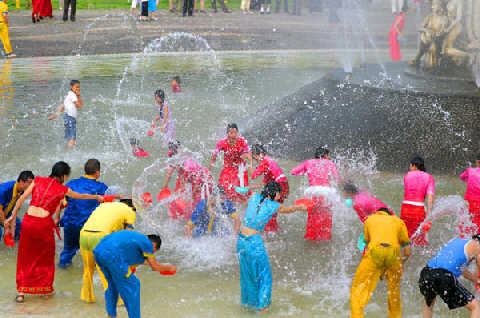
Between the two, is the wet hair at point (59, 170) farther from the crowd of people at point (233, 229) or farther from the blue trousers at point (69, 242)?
the blue trousers at point (69, 242)

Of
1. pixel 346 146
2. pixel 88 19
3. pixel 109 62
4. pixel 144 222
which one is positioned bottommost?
pixel 144 222

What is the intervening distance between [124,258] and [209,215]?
2.47 metres

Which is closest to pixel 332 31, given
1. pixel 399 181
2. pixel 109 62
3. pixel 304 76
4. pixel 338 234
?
pixel 304 76

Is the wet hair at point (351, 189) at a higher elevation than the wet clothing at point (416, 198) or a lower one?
higher

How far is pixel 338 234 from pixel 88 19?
69.7 feet

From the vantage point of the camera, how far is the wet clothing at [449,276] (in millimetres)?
5387

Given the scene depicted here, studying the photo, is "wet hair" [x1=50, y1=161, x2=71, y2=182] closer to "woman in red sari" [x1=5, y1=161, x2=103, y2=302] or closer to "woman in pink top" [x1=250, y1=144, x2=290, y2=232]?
"woman in red sari" [x1=5, y1=161, x2=103, y2=302]

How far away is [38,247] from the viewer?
6336 mm

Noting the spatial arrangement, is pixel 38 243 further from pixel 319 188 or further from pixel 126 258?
pixel 319 188

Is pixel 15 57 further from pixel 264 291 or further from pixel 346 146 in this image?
Result: pixel 264 291

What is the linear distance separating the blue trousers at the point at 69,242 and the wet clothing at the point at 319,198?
2.82 metres

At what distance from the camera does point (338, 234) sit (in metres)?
8.28

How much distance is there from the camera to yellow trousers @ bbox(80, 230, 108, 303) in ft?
19.8

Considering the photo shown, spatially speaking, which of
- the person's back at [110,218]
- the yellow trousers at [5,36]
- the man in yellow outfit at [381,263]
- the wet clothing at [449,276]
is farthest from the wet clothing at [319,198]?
the yellow trousers at [5,36]
